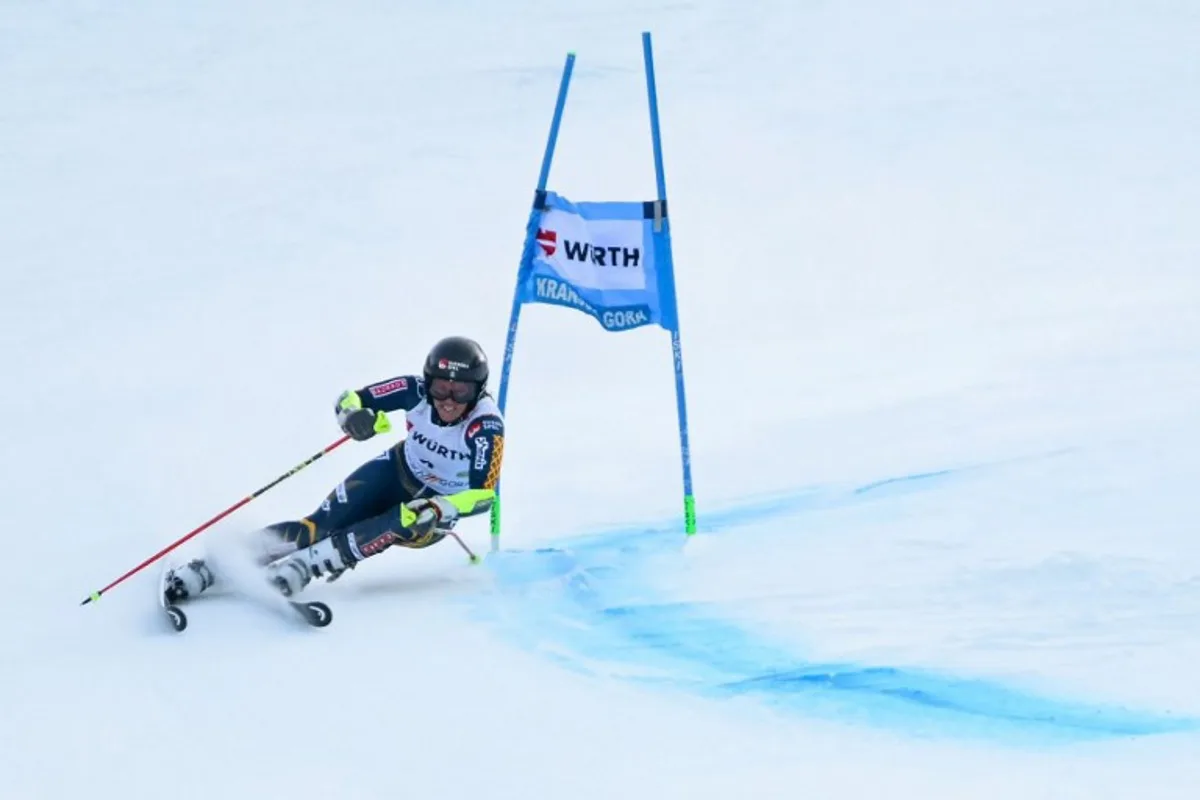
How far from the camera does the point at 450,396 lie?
6.79m

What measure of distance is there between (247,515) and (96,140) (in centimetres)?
762

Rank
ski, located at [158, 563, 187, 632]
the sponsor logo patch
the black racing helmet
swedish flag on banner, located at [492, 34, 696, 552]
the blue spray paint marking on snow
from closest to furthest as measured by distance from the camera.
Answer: the blue spray paint marking on snow < ski, located at [158, 563, 187, 632] < the black racing helmet < the sponsor logo patch < swedish flag on banner, located at [492, 34, 696, 552]

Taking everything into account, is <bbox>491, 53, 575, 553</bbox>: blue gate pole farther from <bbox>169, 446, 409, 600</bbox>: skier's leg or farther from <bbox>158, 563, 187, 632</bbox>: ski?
<bbox>158, 563, 187, 632</bbox>: ski

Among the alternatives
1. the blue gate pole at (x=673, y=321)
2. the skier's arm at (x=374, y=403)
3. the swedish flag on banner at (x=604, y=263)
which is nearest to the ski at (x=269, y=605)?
the skier's arm at (x=374, y=403)

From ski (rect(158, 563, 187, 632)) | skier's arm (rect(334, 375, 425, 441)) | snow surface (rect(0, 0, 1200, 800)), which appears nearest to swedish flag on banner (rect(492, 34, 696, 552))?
skier's arm (rect(334, 375, 425, 441))

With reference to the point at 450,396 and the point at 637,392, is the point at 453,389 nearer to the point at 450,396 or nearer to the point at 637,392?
the point at 450,396

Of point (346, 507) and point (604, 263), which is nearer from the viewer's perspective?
point (346, 507)

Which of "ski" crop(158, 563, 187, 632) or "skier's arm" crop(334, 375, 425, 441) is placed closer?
"ski" crop(158, 563, 187, 632)

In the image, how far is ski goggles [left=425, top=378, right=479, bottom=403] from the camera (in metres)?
6.75

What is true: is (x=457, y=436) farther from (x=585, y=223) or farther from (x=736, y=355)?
(x=736, y=355)

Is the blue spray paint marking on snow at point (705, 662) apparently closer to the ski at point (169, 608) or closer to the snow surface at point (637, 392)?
the snow surface at point (637, 392)

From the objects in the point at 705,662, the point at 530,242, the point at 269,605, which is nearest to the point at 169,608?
the point at 269,605

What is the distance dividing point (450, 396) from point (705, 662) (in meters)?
1.59

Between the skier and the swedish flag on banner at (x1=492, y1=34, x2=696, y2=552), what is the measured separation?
513 mm
